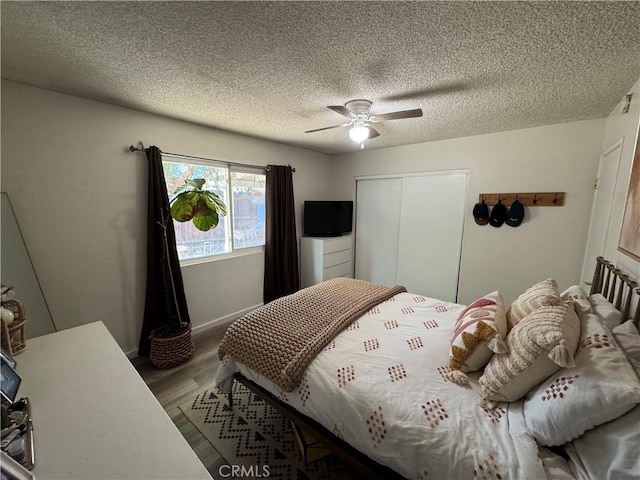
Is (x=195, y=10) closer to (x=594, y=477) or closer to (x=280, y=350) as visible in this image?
(x=280, y=350)

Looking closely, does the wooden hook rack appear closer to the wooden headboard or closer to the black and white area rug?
the wooden headboard

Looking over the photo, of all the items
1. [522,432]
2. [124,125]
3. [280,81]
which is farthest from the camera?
[124,125]

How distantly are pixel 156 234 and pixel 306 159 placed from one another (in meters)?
2.35

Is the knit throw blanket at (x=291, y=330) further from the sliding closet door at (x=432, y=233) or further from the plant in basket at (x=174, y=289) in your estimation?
the sliding closet door at (x=432, y=233)

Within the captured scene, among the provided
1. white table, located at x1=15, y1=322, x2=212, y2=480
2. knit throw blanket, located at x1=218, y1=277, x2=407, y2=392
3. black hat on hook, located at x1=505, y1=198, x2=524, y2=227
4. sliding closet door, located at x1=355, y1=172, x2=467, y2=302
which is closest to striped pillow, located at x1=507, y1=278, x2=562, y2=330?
knit throw blanket, located at x1=218, y1=277, x2=407, y2=392

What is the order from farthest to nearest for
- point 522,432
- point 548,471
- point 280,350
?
point 280,350 < point 522,432 < point 548,471

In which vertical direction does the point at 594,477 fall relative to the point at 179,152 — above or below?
below

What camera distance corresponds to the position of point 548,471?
2.77 feet

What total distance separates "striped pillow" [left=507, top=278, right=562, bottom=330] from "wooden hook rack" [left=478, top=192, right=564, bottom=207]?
1746 mm

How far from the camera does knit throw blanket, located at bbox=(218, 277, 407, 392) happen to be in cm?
145

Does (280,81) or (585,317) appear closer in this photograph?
(585,317)

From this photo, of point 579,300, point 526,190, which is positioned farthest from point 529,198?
point 579,300

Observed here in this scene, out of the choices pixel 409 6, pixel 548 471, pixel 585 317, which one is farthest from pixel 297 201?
pixel 548 471

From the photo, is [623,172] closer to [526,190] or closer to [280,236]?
[526,190]
